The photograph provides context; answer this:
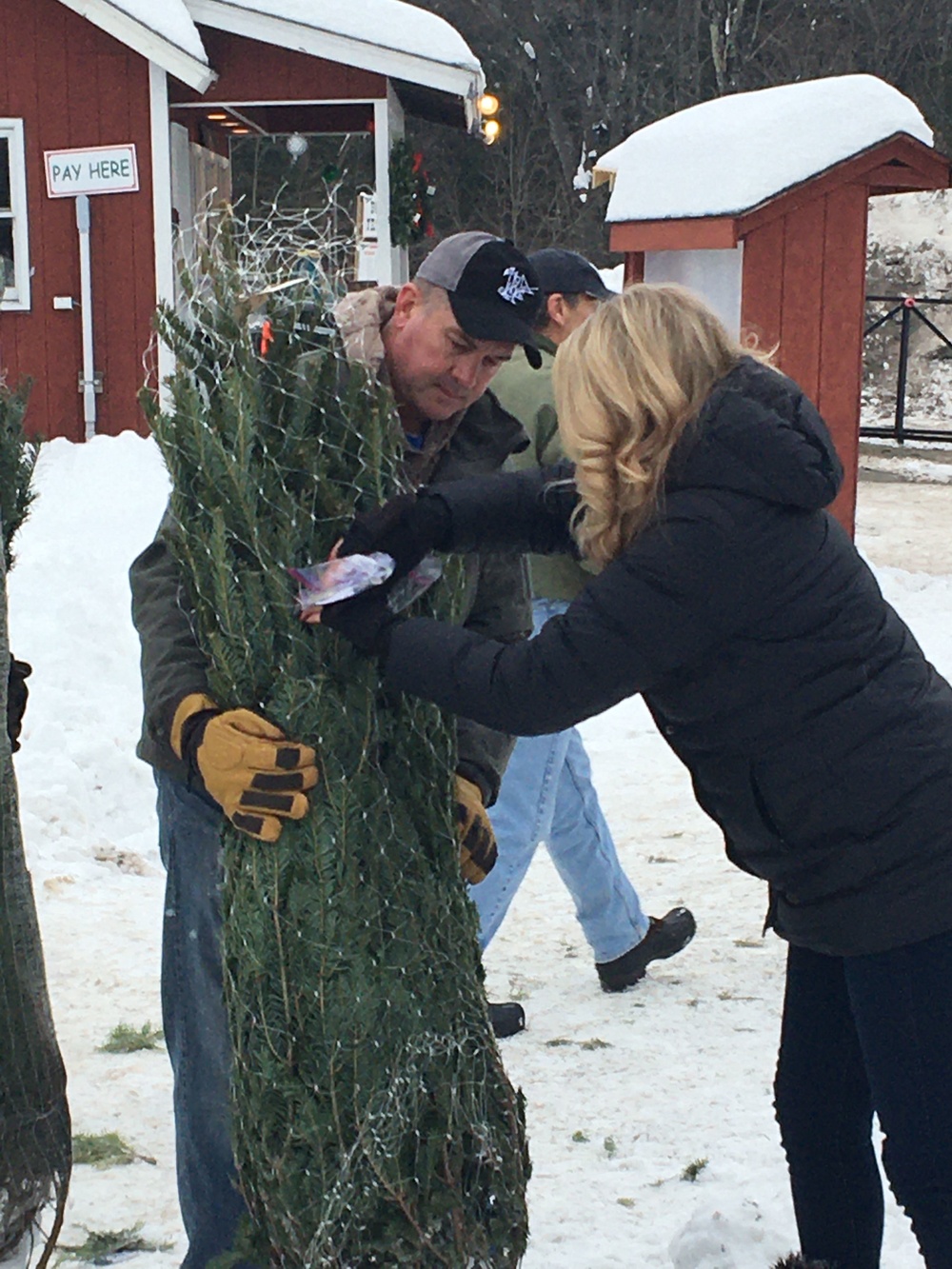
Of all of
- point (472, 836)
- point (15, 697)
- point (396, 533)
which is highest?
point (396, 533)

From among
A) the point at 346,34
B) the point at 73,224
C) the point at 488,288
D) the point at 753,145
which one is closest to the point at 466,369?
the point at 488,288

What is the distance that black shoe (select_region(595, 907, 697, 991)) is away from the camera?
4.51 metres

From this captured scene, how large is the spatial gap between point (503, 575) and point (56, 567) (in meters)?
5.60

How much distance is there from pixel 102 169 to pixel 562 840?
28.8 ft

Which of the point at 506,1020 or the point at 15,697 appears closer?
the point at 15,697

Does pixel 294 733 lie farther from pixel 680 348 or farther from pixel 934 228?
pixel 934 228

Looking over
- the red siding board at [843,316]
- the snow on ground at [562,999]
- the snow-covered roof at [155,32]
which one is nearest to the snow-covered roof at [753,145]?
the red siding board at [843,316]

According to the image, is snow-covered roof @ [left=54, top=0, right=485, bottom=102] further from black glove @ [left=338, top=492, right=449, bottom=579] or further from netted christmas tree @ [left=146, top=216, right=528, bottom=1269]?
black glove @ [left=338, top=492, right=449, bottom=579]

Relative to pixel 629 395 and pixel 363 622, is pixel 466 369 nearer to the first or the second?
pixel 629 395

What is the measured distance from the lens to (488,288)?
8.52 ft

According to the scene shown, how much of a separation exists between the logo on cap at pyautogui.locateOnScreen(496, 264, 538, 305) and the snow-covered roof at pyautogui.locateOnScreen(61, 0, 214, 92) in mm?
9403

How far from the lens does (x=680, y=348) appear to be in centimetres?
231

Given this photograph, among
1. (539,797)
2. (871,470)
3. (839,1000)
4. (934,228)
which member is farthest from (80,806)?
(934,228)

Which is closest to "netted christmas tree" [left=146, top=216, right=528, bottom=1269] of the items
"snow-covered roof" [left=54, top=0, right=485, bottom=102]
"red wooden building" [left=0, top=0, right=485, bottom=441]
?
"red wooden building" [left=0, top=0, right=485, bottom=441]
